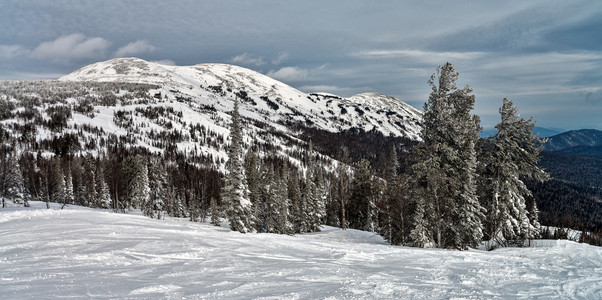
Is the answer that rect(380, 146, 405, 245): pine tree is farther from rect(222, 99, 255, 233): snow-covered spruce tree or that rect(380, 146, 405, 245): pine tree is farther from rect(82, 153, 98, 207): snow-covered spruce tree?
rect(82, 153, 98, 207): snow-covered spruce tree

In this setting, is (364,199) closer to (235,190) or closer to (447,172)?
(235,190)

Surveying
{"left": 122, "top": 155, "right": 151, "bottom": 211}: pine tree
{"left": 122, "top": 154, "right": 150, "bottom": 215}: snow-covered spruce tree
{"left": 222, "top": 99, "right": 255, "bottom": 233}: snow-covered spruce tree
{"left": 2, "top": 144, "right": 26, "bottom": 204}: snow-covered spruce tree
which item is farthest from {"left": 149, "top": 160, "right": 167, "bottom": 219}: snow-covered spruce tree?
{"left": 222, "top": 99, "right": 255, "bottom": 233}: snow-covered spruce tree

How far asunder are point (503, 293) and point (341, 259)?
20.2 ft

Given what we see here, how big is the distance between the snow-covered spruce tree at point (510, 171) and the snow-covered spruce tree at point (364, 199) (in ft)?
73.3

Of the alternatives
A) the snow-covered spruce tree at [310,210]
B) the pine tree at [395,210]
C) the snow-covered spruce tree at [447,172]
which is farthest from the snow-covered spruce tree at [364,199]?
the snow-covered spruce tree at [447,172]

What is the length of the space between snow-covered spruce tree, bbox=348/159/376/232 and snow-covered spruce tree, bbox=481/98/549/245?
73.3 ft

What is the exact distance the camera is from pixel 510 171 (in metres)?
24.1

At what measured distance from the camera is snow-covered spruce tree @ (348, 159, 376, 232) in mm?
48406

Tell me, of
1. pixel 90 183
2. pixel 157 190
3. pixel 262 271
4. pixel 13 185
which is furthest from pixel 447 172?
pixel 90 183

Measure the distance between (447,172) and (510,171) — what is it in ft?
18.3

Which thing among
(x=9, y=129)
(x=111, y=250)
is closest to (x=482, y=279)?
(x=111, y=250)

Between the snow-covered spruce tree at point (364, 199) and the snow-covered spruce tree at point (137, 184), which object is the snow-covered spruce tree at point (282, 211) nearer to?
the snow-covered spruce tree at point (364, 199)

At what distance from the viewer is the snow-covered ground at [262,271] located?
303 inches

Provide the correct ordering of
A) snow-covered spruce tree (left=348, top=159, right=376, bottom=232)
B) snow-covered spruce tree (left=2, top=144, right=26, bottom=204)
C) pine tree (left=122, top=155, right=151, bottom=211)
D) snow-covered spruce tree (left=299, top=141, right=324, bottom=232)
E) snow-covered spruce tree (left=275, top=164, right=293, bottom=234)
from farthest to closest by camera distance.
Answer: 1. pine tree (left=122, top=155, right=151, bottom=211)
2. snow-covered spruce tree (left=2, top=144, right=26, bottom=204)
3. snow-covered spruce tree (left=299, top=141, right=324, bottom=232)
4. snow-covered spruce tree (left=348, top=159, right=376, bottom=232)
5. snow-covered spruce tree (left=275, top=164, right=293, bottom=234)
